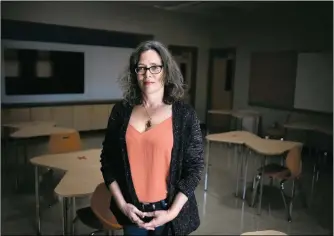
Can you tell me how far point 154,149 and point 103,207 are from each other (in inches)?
31.7

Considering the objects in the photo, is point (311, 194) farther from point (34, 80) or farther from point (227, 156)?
point (34, 80)

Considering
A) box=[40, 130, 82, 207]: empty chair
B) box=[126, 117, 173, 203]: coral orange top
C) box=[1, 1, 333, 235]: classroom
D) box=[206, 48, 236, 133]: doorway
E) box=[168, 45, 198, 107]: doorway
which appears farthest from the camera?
box=[168, 45, 198, 107]: doorway

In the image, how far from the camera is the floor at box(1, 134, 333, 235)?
2723mm

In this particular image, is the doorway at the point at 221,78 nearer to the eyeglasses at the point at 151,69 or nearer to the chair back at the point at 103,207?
the chair back at the point at 103,207

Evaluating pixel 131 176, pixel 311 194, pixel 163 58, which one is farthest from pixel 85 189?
pixel 311 194

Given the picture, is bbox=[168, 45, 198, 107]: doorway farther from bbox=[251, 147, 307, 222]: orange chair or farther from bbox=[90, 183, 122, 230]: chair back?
bbox=[90, 183, 122, 230]: chair back

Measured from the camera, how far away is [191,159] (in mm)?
1095

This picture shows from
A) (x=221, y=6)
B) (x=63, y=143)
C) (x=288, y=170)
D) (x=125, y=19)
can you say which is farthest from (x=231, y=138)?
(x=125, y=19)

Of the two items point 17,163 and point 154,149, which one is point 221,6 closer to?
point 17,163

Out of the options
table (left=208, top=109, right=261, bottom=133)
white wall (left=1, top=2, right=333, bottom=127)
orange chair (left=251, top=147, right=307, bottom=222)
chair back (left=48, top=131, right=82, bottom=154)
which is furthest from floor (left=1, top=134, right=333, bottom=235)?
white wall (left=1, top=2, right=333, bottom=127)

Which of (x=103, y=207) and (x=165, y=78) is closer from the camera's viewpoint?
(x=165, y=78)

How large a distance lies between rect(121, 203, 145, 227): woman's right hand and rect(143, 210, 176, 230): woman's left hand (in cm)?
2

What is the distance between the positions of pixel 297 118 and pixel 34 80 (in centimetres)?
426

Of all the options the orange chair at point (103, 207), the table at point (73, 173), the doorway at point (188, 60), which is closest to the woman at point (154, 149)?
the orange chair at point (103, 207)
